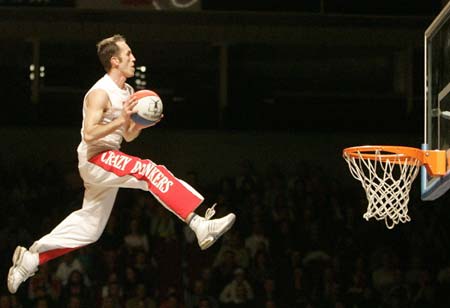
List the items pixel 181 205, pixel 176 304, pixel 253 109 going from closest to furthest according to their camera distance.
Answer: pixel 181 205 → pixel 176 304 → pixel 253 109

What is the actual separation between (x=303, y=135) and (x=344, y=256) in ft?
9.73

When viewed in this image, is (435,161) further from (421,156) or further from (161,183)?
(161,183)

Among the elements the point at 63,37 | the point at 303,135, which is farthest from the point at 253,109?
the point at 63,37

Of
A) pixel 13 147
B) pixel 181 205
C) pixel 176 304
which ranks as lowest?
pixel 176 304

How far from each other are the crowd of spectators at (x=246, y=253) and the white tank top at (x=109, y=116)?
483cm

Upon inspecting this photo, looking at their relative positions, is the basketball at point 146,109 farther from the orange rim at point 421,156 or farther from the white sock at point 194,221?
the orange rim at point 421,156

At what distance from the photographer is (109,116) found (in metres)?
8.63

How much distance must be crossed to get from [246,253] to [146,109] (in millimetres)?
5983

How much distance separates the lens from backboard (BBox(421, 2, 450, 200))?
9430mm

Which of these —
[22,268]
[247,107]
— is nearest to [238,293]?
[247,107]

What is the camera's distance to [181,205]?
848cm

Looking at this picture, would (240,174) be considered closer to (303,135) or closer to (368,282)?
(303,135)

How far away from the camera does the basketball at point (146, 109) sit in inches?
328

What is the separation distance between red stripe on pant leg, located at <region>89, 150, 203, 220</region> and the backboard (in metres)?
2.18
